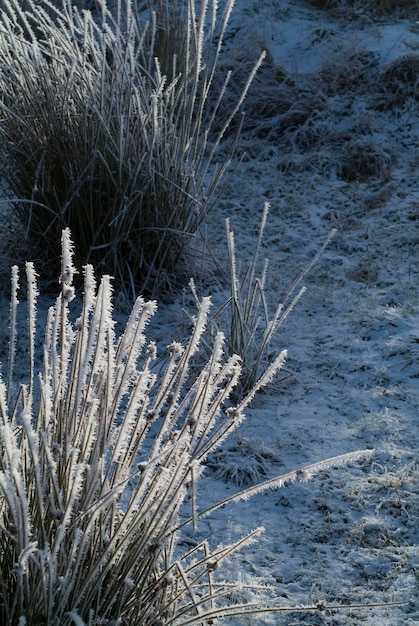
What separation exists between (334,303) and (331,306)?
0.12 ft

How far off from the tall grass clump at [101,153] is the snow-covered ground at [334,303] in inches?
25.7

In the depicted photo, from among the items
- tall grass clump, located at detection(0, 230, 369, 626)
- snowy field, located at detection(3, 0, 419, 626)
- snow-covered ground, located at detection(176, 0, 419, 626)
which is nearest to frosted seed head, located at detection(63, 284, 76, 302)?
tall grass clump, located at detection(0, 230, 369, 626)

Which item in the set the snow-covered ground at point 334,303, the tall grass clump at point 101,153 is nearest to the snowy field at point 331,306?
the snow-covered ground at point 334,303

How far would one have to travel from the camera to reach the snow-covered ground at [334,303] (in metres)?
2.30

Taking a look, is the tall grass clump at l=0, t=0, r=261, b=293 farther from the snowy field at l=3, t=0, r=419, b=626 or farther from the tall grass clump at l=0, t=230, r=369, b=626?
the tall grass clump at l=0, t=230, r=369, b=626

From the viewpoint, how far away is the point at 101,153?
141 inches

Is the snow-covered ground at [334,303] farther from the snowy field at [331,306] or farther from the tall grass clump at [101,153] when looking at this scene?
the tall grass clump at [101,153]

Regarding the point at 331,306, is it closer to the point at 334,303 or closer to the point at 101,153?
the point at 334,303

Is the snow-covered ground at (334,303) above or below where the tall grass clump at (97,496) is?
below

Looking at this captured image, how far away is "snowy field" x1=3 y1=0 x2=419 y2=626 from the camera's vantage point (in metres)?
2.29

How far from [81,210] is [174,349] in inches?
85.4

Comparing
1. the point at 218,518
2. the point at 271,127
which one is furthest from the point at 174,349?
the point at 271,127

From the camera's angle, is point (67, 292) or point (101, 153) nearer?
point (67, 292)

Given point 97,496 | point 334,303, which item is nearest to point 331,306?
point 334,303
